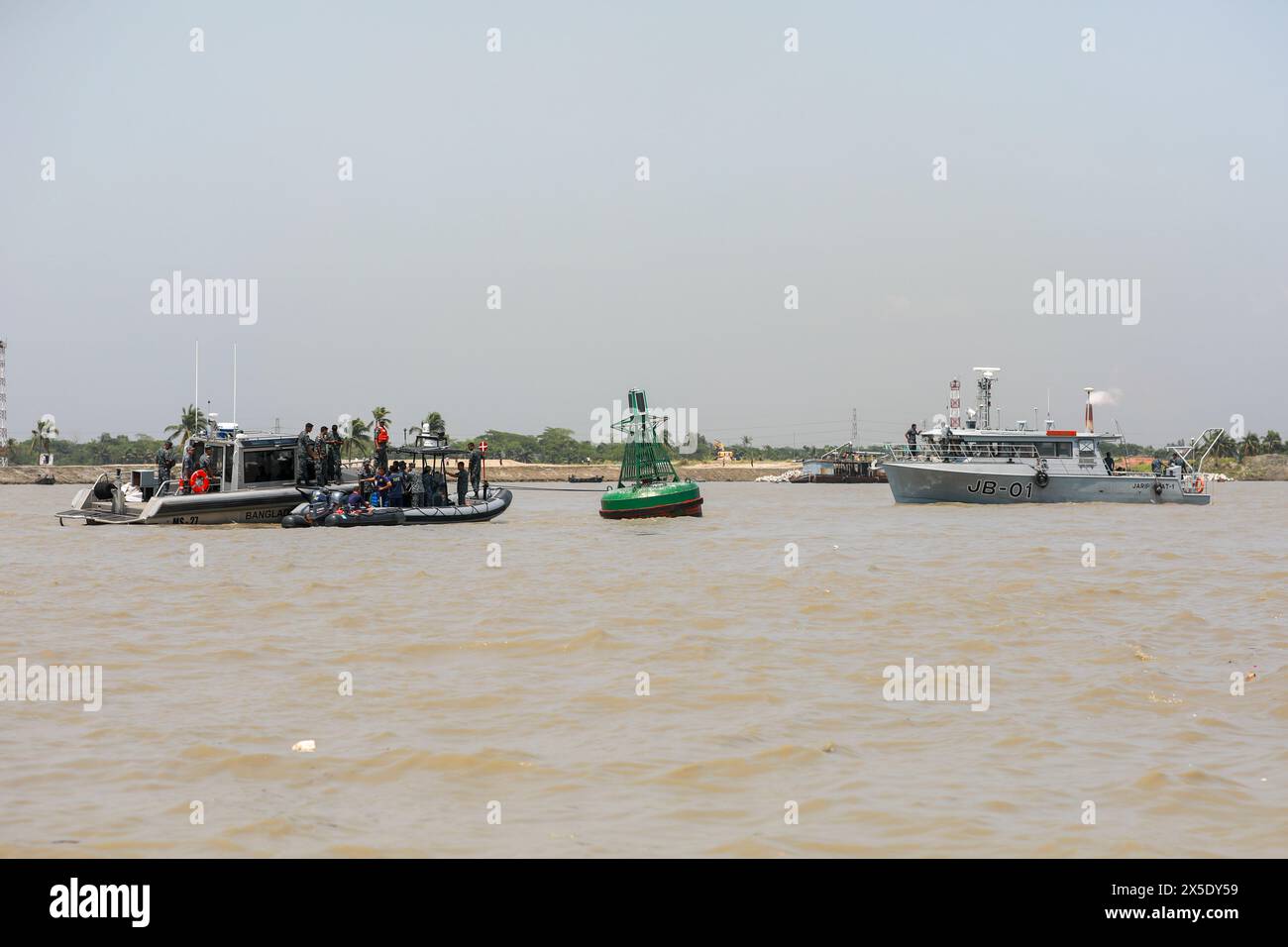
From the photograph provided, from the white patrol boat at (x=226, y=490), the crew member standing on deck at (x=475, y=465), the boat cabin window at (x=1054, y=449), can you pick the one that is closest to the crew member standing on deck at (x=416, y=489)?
the crew member standing on deck at (x=475, y=465)

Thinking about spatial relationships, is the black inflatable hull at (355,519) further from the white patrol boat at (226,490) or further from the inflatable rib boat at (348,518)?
the white patrol boat at (226,490)

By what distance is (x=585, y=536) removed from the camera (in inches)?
1372

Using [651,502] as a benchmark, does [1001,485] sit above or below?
above

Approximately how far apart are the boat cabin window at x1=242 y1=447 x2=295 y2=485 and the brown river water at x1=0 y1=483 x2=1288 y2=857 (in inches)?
523

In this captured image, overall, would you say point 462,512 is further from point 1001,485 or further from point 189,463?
point 1001,485

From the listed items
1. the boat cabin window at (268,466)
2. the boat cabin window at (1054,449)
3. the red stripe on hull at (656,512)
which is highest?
the boat cabin window at (1054,449)

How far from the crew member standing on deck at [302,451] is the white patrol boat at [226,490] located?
0.26 metres

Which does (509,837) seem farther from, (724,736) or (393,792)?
(724,736)

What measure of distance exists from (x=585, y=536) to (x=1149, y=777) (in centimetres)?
2802

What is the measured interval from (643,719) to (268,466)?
27808 millimetres

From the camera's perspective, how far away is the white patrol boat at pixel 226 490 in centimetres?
3253

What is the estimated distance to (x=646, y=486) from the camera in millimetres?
41125

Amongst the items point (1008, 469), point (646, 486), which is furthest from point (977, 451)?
point (646, 486)
